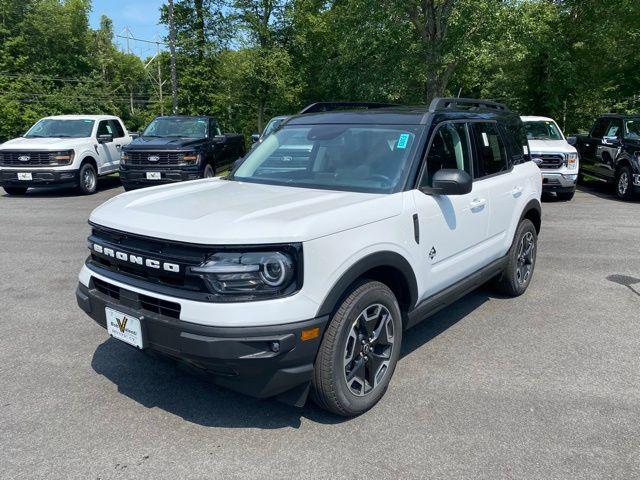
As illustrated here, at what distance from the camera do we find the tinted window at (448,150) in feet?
12.2

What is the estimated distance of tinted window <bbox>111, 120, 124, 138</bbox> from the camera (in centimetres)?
1441

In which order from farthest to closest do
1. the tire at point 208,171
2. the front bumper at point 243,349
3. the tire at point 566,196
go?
the tire at point 566,196 → the tire at point 208,171 → the front bumper at point 243,349

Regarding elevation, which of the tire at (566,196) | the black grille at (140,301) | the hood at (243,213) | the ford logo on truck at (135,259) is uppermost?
the hood at (243,213)

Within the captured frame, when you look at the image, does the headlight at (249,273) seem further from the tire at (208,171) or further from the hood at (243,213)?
the tire at (208,171)

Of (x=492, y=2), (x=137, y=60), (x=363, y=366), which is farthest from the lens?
(x=137, y=60)

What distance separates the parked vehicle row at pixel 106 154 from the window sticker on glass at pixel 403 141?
26.8ft

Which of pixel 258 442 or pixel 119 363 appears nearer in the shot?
pixel 258 442

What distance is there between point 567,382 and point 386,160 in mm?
1983

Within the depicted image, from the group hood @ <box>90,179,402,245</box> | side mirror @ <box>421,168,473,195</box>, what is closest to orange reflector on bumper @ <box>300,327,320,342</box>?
hood @ <box>90,179,402,245</box>

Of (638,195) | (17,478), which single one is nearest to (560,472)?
(17,478)

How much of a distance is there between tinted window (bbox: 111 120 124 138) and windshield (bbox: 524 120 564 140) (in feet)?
35.9

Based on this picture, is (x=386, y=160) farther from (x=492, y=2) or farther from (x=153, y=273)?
(x=492, y=2)

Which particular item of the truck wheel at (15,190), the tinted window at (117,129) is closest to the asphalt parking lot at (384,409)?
the truck wheel at (15,190)

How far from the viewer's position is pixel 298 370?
8.89 feet
